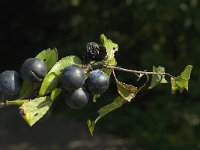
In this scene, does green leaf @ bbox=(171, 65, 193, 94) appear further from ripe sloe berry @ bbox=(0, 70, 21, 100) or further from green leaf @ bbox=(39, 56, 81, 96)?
ripe sloe berry @ bbox=(0, 70, 21, 100)

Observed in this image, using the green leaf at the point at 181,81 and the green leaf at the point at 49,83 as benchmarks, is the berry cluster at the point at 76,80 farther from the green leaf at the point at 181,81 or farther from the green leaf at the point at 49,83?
the green leaf at the point at 181,81

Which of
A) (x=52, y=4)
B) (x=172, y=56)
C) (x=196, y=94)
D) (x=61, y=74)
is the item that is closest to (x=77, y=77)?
(x=61, y=74)

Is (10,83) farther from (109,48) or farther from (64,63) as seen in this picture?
(109,48)

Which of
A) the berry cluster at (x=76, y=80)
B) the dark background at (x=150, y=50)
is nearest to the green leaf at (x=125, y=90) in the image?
the berry cluster at (x=76, y=80)

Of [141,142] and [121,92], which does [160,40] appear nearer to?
[141,142]

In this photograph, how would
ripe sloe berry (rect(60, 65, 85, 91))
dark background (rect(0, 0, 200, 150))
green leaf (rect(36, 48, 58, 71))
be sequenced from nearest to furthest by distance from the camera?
ripe sloe berry (rect(60, 65, 85, 91))
green leaf (rect(36, 48, 58, 71))
dark background (rect(0, 0, 200, 150))

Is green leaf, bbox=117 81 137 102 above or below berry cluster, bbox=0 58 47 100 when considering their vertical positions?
below

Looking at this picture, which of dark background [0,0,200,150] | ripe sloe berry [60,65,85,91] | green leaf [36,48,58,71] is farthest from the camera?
dark background [0,0,200,150]

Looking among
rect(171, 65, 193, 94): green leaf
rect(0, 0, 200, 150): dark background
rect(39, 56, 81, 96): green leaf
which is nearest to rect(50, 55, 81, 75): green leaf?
rect(39, 56, 81, 96): green leaf
